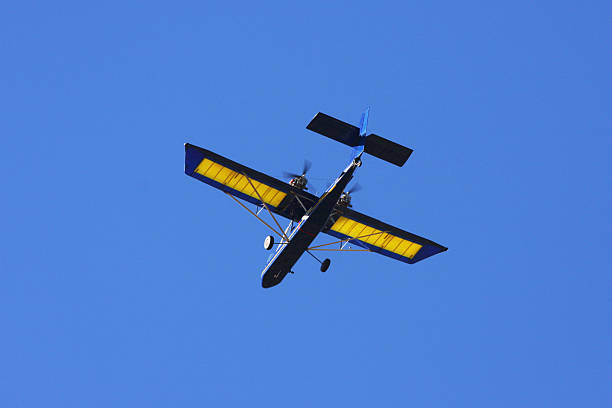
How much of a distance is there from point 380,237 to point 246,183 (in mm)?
7241

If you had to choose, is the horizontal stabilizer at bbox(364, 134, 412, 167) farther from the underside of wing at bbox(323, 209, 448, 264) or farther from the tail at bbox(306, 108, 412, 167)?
the underside of wing at bbox(323, 209, 448, 264)

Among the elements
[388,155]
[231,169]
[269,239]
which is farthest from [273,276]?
[388,155]

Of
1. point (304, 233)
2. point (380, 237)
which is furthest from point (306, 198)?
point (380, 237)

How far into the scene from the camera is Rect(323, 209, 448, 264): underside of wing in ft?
123

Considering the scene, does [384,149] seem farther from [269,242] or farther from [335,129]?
[269,242]

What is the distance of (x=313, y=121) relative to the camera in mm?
32594

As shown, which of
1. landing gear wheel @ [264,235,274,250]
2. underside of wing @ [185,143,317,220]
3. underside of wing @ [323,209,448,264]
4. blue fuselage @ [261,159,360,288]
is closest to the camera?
blue fuselage @ [261,159,360,288]

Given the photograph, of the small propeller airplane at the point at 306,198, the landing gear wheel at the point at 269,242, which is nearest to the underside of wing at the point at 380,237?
the small propeller airplane at the point at 306,198

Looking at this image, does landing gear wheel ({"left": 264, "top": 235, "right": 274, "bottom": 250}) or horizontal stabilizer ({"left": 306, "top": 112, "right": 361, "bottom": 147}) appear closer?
horizontal stabilizer ({"left": 306, "top": 112, "right": 361, "bottom": 147})

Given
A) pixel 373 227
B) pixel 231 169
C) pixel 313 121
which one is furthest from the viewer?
pixel 373 227

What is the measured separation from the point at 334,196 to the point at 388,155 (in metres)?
2.87

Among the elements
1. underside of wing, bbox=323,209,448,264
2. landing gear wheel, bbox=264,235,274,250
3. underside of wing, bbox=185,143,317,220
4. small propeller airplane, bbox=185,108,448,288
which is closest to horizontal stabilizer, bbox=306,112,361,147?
small propeller airplane, bbox=185,108,448,288

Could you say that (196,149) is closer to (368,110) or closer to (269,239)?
(269,239)

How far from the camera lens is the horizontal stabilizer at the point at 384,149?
33.4m
